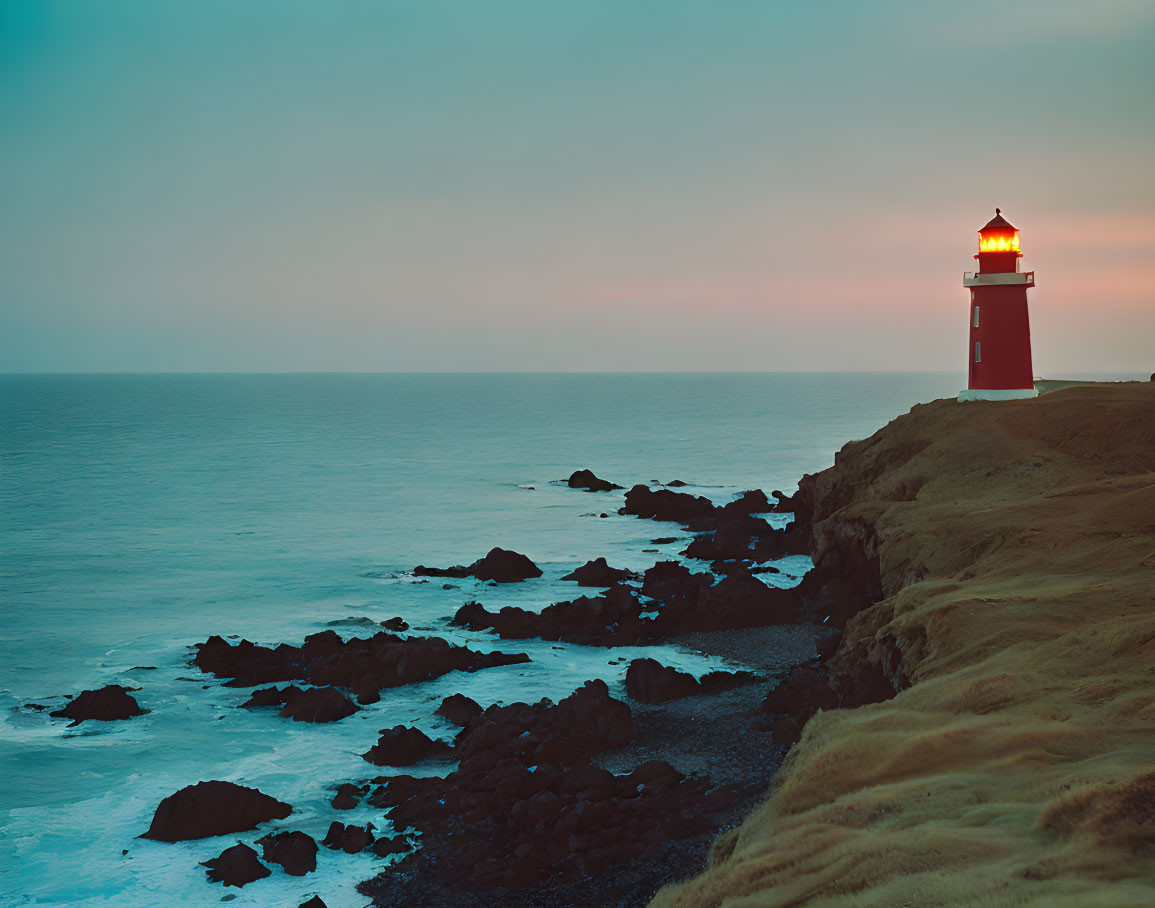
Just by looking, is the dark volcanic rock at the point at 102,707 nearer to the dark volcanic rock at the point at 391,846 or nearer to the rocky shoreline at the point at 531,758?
the rocky shoreline at the point at 531,758

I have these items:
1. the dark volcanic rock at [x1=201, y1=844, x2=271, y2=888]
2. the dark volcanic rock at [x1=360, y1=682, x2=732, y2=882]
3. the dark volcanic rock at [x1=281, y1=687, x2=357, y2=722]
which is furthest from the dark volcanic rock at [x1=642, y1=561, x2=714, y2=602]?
the dark volcanic rock at [x1=201, y1=844, x2=271, y2=888]

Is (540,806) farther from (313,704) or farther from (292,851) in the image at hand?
(313,704)

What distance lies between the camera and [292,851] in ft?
58.5

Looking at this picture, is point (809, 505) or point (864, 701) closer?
point (864, 701)

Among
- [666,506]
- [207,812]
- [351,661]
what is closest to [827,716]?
[207,812]

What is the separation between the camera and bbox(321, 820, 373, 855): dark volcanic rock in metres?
18.2

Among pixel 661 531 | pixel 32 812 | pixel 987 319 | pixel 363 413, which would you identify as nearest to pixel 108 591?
pixel 32 812

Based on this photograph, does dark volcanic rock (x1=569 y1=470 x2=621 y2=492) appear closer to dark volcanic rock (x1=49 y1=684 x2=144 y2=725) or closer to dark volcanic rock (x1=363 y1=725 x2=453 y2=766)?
dark volcanic rock (x1=49 y1=684 x2=144 y2=725)

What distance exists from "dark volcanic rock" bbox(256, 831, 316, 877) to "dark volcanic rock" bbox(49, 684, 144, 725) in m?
10.4

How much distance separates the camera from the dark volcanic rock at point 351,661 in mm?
28656

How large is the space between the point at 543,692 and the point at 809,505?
Result: 2566 centimetres

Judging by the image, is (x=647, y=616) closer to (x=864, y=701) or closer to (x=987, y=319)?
(x=864, y=701)

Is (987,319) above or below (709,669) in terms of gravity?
above

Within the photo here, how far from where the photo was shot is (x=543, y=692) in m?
27.6
